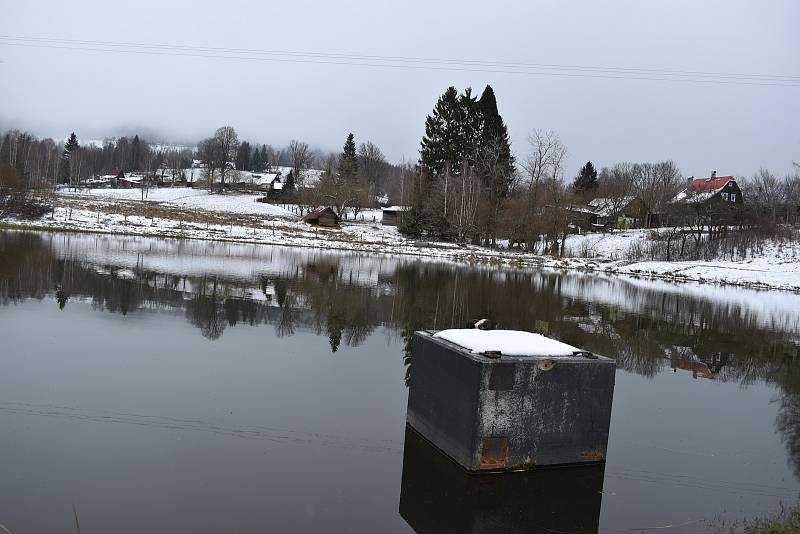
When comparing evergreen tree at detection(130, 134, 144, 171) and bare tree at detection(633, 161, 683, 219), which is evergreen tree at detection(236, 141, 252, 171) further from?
bare tree at detection(633, 161, 683, 219)

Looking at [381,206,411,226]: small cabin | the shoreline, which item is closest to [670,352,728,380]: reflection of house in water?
the shoreline

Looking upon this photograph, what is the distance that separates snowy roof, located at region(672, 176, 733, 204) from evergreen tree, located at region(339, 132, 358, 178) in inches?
1848

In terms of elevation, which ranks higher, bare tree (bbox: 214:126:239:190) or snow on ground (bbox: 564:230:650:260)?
bare tree (bbox: 214:126:239:190)

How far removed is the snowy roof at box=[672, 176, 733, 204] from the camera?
70.8 metres

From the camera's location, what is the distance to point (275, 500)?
6.16m

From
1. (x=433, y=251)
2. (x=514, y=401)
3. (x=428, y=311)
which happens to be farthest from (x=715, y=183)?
(x=514, y=401)

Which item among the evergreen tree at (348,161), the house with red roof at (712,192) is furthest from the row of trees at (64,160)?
the house with red roof at (712,192)

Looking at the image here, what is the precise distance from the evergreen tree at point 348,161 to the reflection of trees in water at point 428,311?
66330 mm

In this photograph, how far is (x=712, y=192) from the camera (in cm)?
7638

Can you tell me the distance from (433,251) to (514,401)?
52.8 meters

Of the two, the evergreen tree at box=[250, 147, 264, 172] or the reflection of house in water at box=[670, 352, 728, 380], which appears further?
the evergreen tree at box=[250, 147, 264, 172]

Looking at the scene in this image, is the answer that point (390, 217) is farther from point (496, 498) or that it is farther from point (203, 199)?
point (496, 498)

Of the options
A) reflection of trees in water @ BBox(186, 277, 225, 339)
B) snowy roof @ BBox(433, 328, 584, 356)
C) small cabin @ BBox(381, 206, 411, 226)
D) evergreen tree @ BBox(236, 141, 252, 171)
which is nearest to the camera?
snowy roof @ BBox(433, 328, 584, 356)

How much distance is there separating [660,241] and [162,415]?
6924 cm
